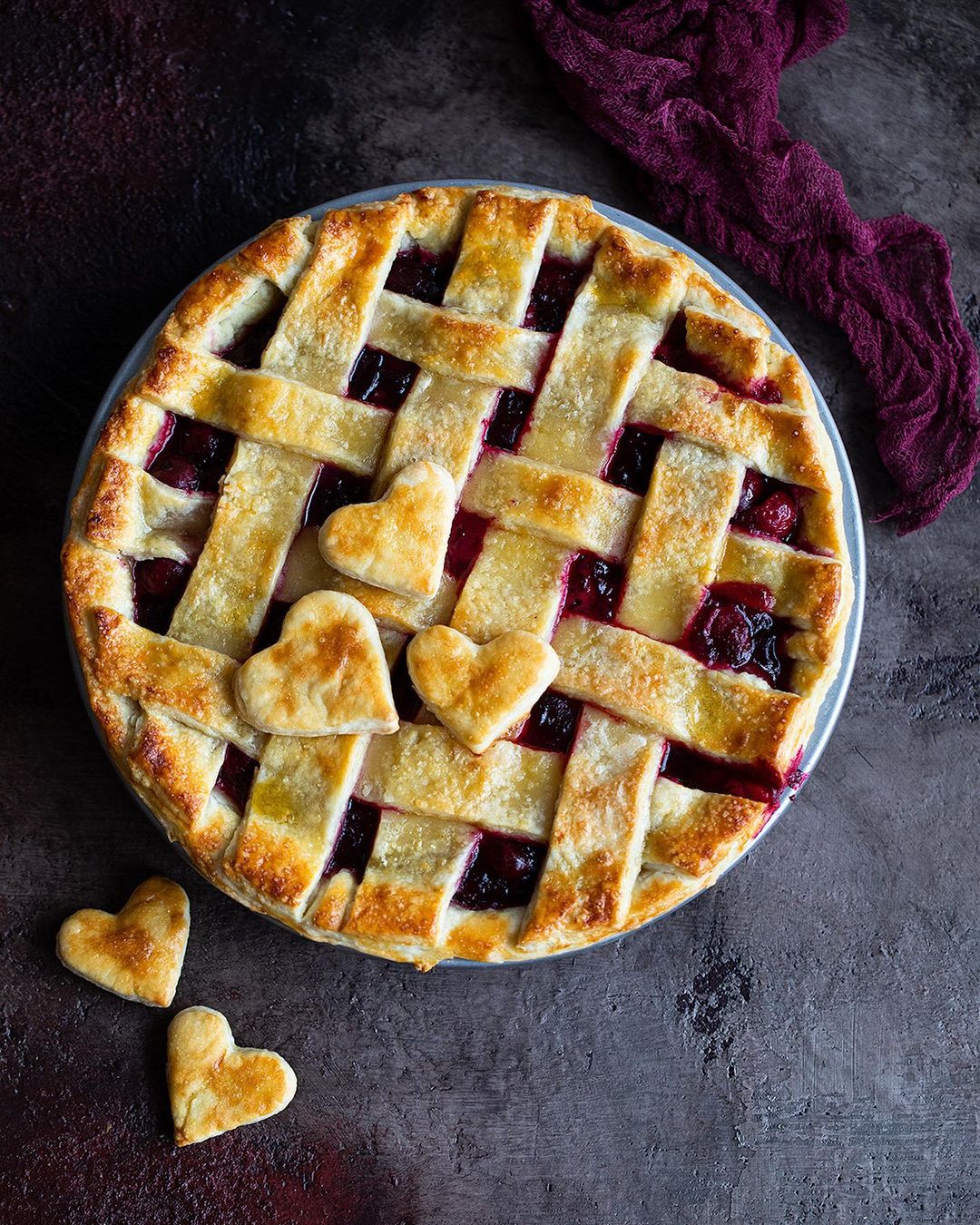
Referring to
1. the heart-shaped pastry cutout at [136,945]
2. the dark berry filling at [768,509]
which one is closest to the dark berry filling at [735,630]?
the dark berry filling at [768,509]

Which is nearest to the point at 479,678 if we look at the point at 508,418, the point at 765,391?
the point at 508,418

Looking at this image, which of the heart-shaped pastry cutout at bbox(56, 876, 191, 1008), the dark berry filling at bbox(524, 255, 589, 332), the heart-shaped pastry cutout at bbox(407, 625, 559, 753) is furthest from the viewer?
the heart-shaped pastry cutout at bbox(56, 876, 191, 1008)

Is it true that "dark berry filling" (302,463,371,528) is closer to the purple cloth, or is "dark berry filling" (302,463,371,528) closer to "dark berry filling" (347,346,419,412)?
"dark berry filling" (347,346,419,412)

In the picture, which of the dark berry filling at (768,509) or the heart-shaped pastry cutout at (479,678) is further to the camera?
the dark berry filling at (768,509)

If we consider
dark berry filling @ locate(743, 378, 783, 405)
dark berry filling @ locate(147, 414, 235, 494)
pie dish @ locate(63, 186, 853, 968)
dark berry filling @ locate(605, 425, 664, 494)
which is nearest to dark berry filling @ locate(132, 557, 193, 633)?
pie dish @ locate(63, 186, 853, 968)

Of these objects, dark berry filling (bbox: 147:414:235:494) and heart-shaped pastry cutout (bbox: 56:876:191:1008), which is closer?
dark berry filling (bbox: 147:414:235:494)

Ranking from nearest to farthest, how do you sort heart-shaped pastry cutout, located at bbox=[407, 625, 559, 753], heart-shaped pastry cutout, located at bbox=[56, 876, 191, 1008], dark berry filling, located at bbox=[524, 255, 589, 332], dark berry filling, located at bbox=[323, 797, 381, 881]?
heart-shaped pastry cutout, located at bbox=[407, 625, 559, 753] → dark berry filling, located at bbox=[323, 797, 381, 881] → dark berry filling, located at bbox=[524, 255, 589, 332] → heart-shaped pastry cutout, located at bbox=[56, 876, 191, 1008]

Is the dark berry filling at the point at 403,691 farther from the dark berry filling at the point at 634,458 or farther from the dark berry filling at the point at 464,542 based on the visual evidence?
the dark berry filling at the point at 634,458
